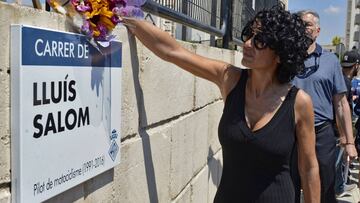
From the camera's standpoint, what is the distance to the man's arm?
4.42m

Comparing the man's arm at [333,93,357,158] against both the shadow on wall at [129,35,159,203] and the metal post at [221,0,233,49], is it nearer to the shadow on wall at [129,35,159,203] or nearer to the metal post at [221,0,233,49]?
the metal post at [221,0,233,49]

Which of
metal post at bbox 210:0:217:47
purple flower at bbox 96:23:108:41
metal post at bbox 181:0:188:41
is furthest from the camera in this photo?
metal post at bbox 210:0:217:47

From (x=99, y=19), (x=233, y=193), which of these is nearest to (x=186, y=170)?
(x=233, y=193)

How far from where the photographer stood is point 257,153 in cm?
260

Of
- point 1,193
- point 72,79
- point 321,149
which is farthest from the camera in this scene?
point 321,149

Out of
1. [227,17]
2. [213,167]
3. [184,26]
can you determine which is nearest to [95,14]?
[184,26]

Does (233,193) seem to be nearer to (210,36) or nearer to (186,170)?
(186,170)

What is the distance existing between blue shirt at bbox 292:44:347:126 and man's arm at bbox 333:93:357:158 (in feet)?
0.57

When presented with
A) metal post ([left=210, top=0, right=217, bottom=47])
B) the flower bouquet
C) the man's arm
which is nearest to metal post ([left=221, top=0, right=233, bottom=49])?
metal post ([left=210, top=0, right=217, bottom=47])

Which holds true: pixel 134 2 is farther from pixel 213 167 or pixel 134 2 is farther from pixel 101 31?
pixel 213 167

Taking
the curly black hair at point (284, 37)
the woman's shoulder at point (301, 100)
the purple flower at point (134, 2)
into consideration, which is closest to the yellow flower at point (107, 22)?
the purple flower at point (134, 2)

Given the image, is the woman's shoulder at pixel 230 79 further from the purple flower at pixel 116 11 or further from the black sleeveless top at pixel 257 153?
the purple flower at pixel 116 11

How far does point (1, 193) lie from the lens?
154cm

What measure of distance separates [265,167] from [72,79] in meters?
1.24
